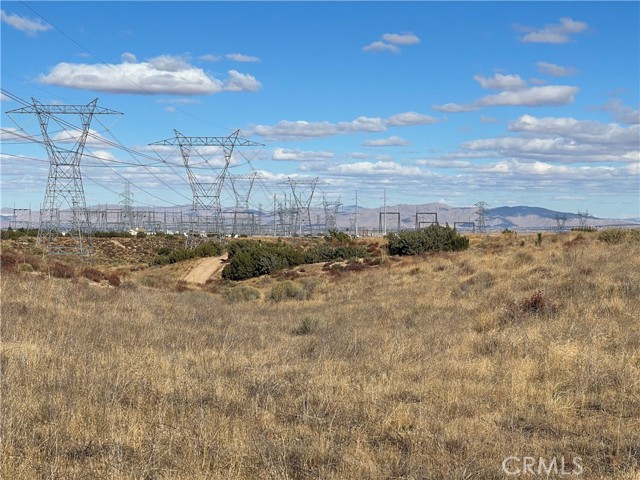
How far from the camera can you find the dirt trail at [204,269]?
5678 centimetres

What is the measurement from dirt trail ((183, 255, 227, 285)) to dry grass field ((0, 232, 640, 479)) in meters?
38.3

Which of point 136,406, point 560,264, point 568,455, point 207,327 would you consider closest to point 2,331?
point 207,327

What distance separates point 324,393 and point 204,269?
5359cm

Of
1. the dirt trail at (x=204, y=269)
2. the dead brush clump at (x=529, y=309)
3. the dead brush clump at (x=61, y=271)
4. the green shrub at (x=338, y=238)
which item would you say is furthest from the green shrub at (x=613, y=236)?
the green shrub at (x=338, y=238)

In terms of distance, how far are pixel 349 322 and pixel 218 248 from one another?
53795mm

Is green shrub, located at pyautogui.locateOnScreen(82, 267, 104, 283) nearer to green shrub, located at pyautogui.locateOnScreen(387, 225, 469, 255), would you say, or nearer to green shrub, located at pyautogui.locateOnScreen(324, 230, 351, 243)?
green shrub, located at pyautogui.locateOnScreen(387, 225, 469, 255)

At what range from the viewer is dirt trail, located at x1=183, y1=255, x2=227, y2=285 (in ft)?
186

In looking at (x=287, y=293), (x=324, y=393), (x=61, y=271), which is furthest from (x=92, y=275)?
(x=324, y=393)

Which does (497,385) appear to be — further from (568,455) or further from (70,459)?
(70,459)

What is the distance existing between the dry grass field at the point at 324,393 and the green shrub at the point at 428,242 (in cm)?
3888

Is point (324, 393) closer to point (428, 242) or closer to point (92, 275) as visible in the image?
point (92, 275)

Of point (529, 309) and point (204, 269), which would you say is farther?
point (204, 269)

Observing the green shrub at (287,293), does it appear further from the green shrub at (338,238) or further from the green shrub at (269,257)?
the green shrub at (338,238)

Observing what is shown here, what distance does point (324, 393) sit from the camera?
877cm
